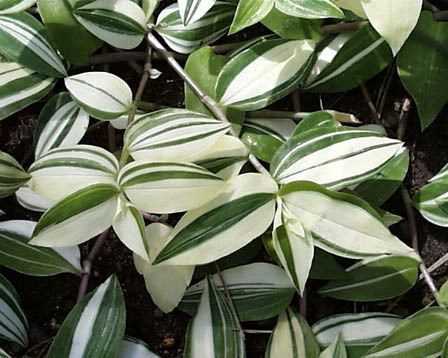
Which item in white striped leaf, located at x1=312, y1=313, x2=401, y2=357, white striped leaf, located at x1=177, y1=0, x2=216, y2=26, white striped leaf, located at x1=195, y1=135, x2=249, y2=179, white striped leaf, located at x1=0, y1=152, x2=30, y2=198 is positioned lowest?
white striped leaf, located at x1=312, y1=313, x2=401, y2=357

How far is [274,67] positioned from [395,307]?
13.4 inches

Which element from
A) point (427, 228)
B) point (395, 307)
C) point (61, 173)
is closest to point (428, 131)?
point (427, 228)

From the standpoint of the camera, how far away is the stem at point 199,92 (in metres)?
0.87

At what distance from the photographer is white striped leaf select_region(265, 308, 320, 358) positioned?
0.87 meters

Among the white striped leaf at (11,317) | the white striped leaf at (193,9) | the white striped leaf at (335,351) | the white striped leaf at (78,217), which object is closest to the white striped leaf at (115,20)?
the white striped leaf at (193,9)

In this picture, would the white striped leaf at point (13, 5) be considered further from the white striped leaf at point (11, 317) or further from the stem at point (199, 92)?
the white striped leaf at point (11, 317)

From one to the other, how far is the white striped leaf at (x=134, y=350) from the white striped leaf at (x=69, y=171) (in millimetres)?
210

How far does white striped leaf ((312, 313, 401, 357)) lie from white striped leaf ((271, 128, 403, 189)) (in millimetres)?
195

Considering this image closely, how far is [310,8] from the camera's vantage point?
31.1 inches

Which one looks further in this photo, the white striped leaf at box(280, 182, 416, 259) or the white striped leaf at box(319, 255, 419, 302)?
the white striped leaf at box(319, 255, 419, 302)

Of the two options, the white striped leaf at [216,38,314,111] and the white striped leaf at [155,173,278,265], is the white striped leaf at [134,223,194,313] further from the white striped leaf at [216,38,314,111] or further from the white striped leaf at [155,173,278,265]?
the white striped leaf at [216,38,314,111]

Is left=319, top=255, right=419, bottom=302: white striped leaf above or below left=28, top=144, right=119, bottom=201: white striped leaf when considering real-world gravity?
below

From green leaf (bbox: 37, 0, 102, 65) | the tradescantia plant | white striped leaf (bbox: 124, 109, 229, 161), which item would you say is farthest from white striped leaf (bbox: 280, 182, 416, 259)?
green leaf (bbox: 37, 0, 102, 65)

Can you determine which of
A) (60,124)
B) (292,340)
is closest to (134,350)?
(292,340)
